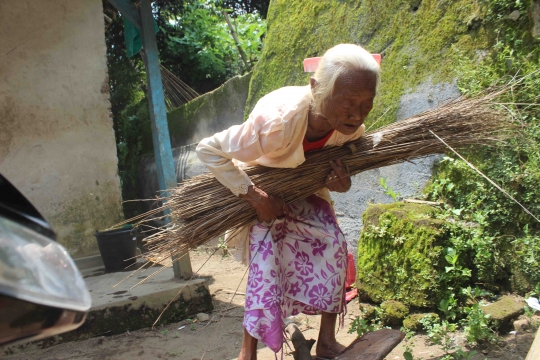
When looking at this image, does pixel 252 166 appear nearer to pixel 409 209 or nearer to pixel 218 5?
pixel 409 209

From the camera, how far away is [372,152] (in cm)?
259

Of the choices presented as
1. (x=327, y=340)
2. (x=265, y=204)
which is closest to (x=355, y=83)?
(x=265, y=204)

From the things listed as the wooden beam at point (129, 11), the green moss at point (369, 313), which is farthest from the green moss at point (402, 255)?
the wooden beam at point (129, 11)

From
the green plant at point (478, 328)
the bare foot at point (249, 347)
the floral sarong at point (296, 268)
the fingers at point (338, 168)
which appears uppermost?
the fingers at point (338, 168)

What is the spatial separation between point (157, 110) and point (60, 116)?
1.75 metres

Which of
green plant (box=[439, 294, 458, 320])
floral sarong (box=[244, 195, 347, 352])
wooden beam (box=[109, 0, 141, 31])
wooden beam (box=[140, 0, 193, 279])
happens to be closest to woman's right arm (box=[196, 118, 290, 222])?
floral sarong (box=[244, 195, 347, 352])

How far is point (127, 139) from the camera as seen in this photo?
9.31 metres

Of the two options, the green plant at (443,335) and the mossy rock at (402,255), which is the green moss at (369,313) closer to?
the mossy rock at (402,255)

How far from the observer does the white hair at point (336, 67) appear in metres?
2.25

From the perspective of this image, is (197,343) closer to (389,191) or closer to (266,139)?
(389,191)

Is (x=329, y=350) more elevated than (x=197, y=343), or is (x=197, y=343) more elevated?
(x=329, y=350)

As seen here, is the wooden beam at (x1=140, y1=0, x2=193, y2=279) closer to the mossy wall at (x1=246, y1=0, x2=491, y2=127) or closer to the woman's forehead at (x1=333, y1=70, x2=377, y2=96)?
the mossy wall at (x1=246, y1=0, x2=491, y2=127)

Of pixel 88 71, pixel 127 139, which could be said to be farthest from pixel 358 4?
pixel 127 139

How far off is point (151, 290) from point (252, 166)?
204 centimetres
